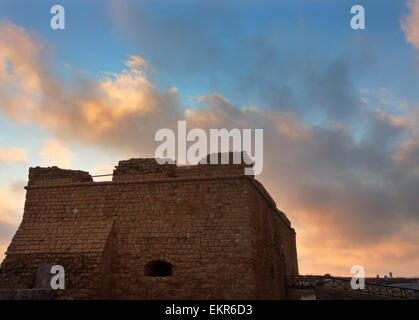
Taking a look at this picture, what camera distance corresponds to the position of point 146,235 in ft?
38.8

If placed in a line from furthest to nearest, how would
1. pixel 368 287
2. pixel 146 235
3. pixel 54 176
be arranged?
pixel 368 287 < pixel 54 176 < pixel 146 235

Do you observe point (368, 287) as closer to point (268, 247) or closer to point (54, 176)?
point (268, 247)

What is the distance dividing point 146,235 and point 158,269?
1201 mm

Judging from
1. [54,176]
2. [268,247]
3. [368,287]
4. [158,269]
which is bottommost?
[368,287]

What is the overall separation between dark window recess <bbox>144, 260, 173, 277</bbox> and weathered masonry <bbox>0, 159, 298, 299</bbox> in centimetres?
3

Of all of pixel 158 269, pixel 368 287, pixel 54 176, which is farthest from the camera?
pixel 368 287

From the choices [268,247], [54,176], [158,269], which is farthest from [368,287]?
[54,176]

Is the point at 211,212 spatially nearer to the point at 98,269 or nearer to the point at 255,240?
the point at 255,240

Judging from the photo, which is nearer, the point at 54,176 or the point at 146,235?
the point at 146,235

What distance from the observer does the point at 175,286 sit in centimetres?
1109

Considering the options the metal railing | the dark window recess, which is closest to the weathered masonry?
the dark window recess

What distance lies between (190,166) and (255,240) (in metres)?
3.16

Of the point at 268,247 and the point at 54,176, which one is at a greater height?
the point at 54,176

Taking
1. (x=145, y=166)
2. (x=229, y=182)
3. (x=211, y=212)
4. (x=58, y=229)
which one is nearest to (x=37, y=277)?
(x=58, y=229)
